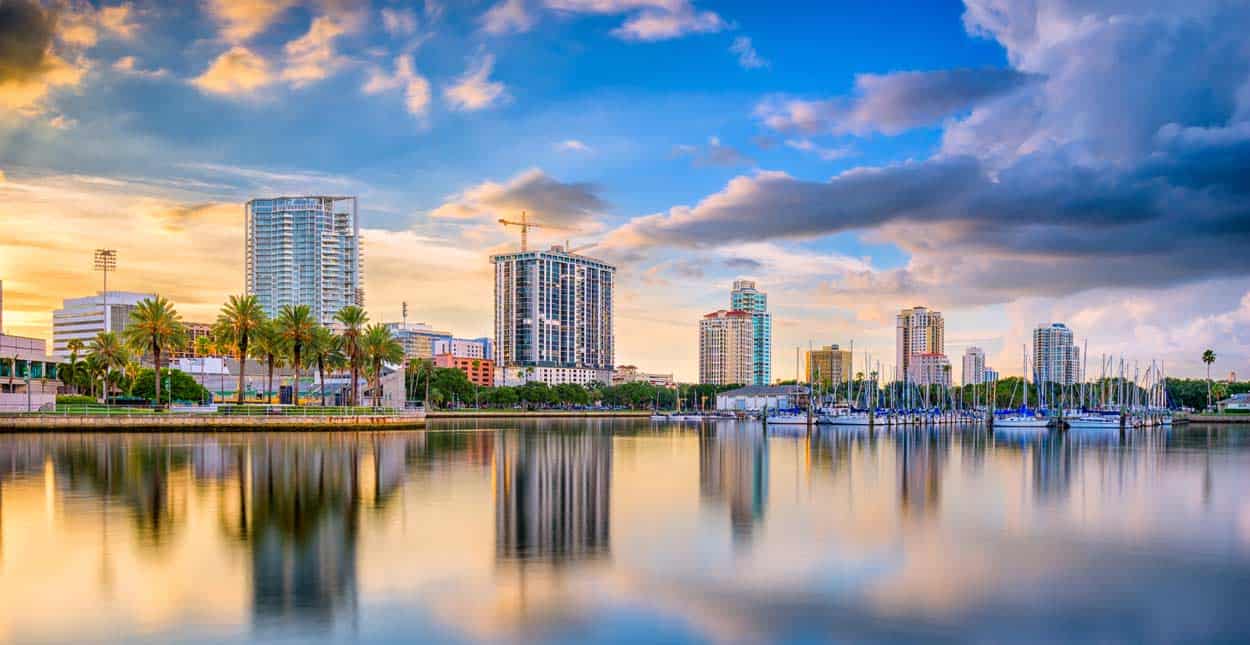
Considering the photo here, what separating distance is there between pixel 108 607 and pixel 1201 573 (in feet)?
80.8

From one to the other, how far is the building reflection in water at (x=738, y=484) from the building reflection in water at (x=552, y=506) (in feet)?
13.7

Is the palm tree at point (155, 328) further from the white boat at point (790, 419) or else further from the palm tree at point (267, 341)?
the white boat at point (790, 419)

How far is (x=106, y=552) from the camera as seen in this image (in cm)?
2288

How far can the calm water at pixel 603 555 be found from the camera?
17000 millimetres

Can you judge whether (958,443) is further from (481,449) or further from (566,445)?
(481,449)

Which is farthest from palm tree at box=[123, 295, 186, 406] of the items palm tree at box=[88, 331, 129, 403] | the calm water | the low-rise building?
the calm water

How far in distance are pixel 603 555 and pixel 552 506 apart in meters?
9.91

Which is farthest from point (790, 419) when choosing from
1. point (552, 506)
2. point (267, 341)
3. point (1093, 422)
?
point (552, 506)

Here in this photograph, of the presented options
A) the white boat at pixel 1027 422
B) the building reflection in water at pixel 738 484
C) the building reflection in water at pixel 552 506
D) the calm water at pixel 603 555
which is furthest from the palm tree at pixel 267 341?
the white boat at pixel 1027 422

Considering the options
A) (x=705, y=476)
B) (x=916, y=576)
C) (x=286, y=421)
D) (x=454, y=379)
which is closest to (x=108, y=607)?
(x=916, y=576)

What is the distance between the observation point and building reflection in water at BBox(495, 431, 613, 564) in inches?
963

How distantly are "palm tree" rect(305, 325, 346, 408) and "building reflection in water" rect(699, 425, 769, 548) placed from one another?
44.7m

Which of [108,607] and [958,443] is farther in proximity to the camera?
[958,443]

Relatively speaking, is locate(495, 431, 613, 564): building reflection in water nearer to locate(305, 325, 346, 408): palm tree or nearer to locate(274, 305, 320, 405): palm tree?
locate(274, 305, 320, 405): palm tree
